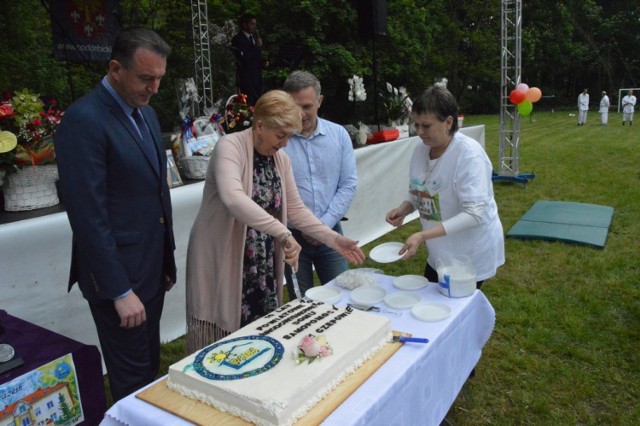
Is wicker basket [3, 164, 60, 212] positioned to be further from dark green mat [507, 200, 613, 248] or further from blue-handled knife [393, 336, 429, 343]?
dark green mat [507, 200, 613, 248]

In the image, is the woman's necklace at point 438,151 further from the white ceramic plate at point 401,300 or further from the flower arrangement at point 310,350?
the flower arrangement at point 310,350

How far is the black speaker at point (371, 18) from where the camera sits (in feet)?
16.8

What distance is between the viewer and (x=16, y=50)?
1168 cm

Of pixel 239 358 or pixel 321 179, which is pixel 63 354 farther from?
pixel 321 179

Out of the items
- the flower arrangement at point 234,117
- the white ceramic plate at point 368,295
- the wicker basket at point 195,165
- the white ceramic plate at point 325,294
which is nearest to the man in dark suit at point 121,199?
the white ceramic plate at point 325,294

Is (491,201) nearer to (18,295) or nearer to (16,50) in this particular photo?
(18,295)

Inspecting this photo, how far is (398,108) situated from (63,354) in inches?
172

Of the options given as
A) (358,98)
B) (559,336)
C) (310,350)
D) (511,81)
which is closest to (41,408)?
(310,350)

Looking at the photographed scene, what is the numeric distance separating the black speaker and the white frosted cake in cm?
438

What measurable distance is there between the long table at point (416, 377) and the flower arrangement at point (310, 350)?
0.12 m

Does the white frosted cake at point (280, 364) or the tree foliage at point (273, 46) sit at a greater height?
the tree foliage at point (273, 46)

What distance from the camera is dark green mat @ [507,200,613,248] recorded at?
457 cm

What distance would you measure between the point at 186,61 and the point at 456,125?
11207mm

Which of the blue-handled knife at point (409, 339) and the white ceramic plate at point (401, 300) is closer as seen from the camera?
the blue-handled knife at point (409, 339)
